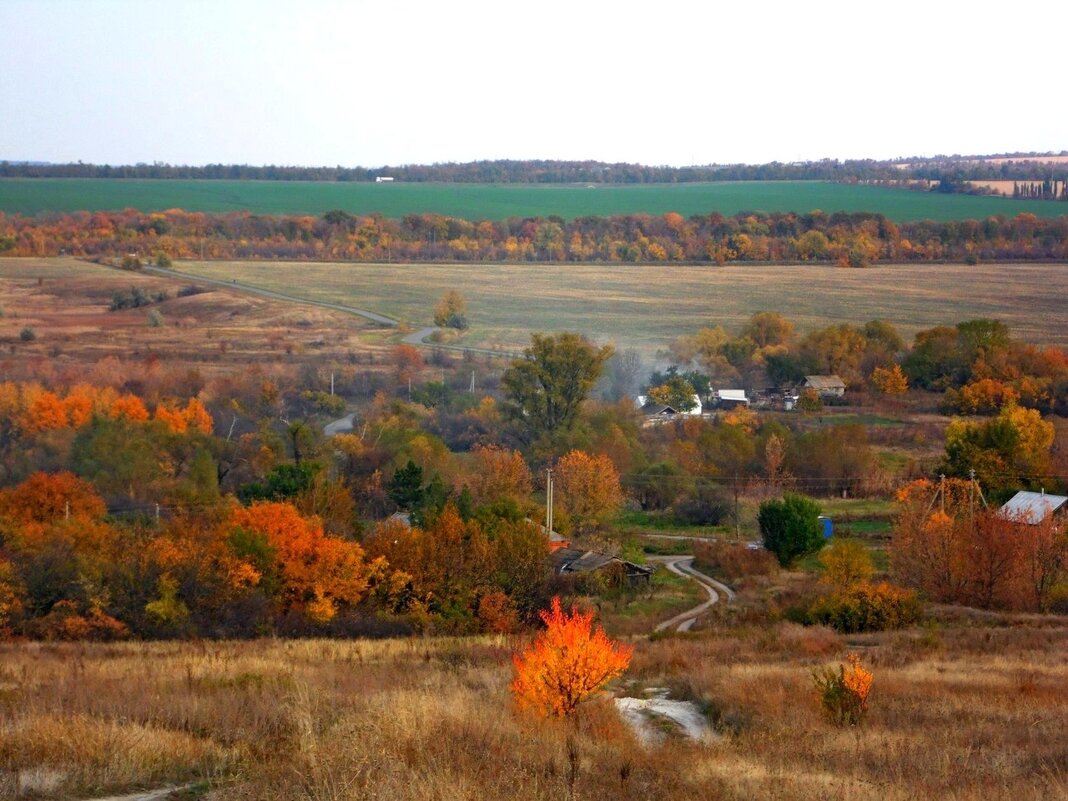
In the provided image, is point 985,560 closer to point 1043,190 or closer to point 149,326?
point 149,326

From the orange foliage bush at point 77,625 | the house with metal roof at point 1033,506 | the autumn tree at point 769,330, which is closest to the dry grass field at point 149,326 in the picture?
the autumn tree at point 769,330

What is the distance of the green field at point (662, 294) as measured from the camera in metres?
53.1

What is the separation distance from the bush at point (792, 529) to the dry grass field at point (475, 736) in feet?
43.7

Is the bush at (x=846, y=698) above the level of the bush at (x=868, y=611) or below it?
above

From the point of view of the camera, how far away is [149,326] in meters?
54.0

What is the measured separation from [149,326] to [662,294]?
25707 mm

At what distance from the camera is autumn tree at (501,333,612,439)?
39.7 metres

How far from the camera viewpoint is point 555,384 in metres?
40.7

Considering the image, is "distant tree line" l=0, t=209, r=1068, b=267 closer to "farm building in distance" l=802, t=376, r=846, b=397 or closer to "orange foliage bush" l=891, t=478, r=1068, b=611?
"farm building in distance" l=802, t=376, r=846, b=397

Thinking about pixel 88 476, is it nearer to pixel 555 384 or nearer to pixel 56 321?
pixel 555 384

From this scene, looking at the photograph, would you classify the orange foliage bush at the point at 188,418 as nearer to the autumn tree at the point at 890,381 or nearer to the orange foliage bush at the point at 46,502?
the orange foliage bush at the point at 46,502

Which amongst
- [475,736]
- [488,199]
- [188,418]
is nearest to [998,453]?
[188,418]

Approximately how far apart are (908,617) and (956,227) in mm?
54270

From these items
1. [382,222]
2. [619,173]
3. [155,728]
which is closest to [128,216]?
[382,222]
